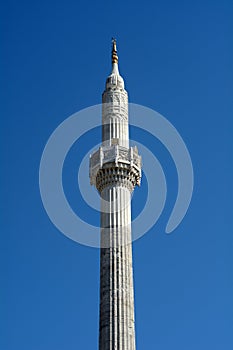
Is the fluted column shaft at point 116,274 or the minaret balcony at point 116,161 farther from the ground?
the minaret balcony at point 116,161

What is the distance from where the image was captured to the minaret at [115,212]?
117ft

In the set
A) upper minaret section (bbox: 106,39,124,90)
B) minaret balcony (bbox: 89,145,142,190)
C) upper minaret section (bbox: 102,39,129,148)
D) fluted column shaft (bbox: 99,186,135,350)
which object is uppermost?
upper minaret section (bbox: 106,39,124,90)

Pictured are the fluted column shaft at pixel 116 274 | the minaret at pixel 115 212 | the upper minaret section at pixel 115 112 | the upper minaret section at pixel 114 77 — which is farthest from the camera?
the upper minaret section at pixel 114 77

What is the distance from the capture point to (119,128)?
42469mm

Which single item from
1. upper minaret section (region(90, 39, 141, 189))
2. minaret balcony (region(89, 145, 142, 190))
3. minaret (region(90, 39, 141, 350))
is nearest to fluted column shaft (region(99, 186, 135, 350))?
minaret (region(90, 39, 141, 350))

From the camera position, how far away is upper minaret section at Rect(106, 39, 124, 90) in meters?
44.6

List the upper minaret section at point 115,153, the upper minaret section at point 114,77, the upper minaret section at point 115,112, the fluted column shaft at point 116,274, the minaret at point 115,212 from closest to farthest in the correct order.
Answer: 1. the fluted column shaft at point 116,274
2. the minaret at point 115,212
3. the upper minaret section at point 115,153
4. the upper minaret section at point 115,112
5. the upper minaret section at point 114,77

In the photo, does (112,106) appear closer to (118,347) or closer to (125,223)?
(125,223)

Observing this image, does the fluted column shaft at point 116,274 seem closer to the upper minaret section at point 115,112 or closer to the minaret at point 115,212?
the minaret at point 115,212

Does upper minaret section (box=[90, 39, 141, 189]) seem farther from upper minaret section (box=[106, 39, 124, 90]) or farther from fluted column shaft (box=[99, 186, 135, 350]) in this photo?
fluted column shaft (box=[99, 186, 135, 350])

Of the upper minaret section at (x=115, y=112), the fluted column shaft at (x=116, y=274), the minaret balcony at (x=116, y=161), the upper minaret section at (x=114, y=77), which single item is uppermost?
the upper minaret section at (x=114, y=77)

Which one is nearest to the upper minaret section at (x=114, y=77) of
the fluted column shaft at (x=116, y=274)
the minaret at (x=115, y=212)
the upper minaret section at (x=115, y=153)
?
the minaret at (x=115, y=212)

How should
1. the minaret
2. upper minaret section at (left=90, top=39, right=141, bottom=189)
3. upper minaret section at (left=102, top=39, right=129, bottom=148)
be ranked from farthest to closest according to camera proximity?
upper minaret section at (left=102, top=39, right=129, bottom=148) → upper minaret section at (left=90, top=39, right=141, bottom=189) → the minaret

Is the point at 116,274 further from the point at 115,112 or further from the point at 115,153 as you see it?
the point at 115,112
